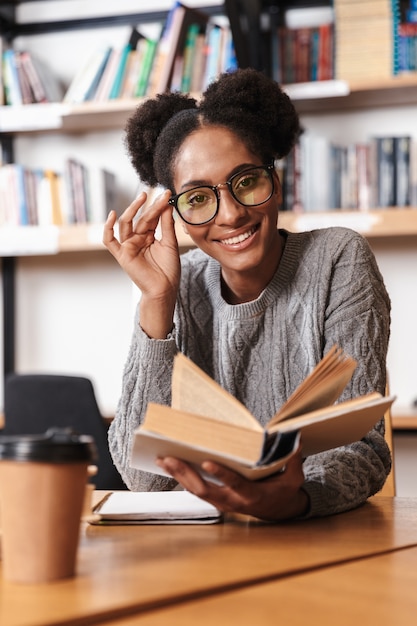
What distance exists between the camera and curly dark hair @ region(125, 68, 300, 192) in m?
1.55

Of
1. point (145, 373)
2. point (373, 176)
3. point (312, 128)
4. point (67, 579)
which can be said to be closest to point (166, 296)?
point (145, 373)

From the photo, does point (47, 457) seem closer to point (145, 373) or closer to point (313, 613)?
point (313, 613)

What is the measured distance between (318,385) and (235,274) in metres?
0.70

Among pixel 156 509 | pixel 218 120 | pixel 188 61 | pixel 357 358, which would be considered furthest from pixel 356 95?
pixel 156 509

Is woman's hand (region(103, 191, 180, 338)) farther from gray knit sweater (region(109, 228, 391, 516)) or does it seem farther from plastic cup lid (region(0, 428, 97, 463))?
plastic cup lid (region(0, 428, 97, 463))

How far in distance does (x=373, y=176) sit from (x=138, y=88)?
85 cm

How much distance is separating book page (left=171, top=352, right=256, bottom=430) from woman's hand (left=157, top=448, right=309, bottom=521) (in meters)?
0.05

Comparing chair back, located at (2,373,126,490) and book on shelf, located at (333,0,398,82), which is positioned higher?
book on shelf, located at (333,0,398,82)

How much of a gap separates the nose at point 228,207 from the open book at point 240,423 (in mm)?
586

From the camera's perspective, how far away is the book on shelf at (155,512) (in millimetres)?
996

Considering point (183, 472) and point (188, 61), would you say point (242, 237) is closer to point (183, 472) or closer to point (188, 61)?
point (183, 472)

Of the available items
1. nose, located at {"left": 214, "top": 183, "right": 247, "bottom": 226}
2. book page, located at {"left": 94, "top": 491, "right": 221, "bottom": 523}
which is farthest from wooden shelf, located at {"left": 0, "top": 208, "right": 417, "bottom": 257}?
book page, located at {"left": 94, "top": 491, "right": 221, "bottom": 523}

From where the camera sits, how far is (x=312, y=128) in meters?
2.95

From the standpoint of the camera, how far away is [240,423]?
2.77 ft
